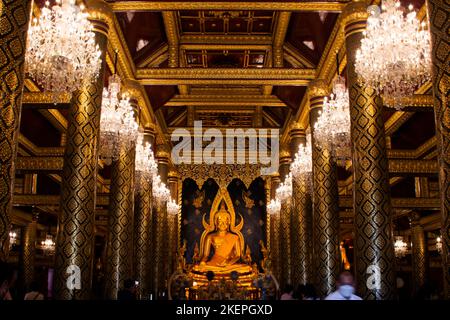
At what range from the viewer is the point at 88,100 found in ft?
22.7

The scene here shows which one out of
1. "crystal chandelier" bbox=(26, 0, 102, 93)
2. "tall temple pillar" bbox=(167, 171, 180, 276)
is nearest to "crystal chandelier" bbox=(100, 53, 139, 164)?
"crystal chandelier" bbox=(26, 0, 102, 93)

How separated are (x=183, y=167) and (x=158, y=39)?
904 cm

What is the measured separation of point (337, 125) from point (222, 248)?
41.6 ft

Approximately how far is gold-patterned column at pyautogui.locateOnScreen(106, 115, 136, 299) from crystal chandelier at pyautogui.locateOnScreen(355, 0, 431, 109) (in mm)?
4406

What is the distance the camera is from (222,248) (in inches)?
786

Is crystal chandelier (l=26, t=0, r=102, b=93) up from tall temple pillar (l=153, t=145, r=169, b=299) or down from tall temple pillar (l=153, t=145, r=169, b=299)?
up

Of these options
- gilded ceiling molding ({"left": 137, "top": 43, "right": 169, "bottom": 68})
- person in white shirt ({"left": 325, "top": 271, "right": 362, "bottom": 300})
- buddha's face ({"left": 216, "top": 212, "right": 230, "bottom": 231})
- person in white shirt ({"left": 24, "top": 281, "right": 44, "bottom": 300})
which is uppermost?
gilded ceiling molding ({"left": 137, "top": 43, "right": 169, "bottom": 68})

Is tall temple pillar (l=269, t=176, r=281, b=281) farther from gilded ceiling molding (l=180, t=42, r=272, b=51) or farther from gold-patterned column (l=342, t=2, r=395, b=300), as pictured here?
gold-patterned column (l=342, t=2, r=395, b=300)

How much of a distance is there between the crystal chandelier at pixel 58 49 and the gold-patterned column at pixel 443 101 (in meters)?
3.98

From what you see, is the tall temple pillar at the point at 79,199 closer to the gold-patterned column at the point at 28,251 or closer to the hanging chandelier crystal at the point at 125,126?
the hanging chandelier crystal at the point at 125,126

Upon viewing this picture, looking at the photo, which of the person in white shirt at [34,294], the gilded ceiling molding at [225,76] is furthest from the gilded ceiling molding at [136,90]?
the person in white shirt at [34,294]

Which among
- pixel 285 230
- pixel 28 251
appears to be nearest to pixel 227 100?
pixel 285 230

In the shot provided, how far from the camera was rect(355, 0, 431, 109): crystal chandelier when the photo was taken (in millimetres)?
5988

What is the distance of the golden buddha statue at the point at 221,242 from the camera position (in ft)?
63.6
